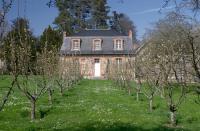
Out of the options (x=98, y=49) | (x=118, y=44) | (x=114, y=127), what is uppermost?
(x=118, y=44)

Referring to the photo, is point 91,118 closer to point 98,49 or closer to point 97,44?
point 98,49

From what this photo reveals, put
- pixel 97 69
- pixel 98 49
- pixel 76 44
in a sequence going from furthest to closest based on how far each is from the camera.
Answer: pixel 76 44
pixel 98 49
pixel 97 69

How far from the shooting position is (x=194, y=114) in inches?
827

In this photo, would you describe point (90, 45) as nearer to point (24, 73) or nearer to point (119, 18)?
point (119, 18)

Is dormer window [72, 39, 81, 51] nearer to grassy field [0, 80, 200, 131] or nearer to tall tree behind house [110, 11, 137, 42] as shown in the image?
tall tree behind house [110, 11, 137, 42]

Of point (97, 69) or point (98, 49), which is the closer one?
point (97, 69)

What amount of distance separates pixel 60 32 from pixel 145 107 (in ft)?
218

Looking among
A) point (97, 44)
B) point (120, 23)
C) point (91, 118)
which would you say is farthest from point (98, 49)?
point (91, 118)

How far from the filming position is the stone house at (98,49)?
2800 inches

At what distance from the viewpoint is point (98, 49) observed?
72.6 m

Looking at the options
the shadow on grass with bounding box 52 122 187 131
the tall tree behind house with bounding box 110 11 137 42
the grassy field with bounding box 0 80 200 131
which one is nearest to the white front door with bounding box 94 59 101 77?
the tall tree behind house with bounding box 110 11 137 42

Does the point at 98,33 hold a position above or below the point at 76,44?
above

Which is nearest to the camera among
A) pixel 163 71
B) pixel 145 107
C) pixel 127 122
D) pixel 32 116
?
pixel 127 122

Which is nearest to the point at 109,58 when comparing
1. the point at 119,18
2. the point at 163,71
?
the point at 119,18
